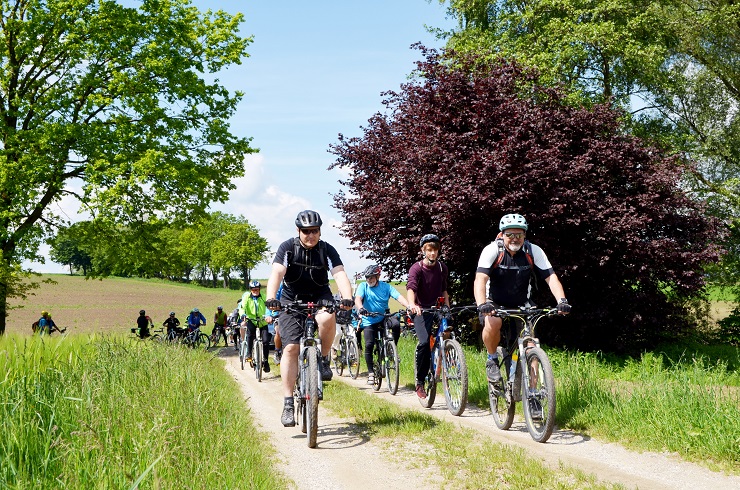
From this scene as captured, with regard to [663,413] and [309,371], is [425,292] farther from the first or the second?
[663,413]

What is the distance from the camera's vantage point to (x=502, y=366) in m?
7.04

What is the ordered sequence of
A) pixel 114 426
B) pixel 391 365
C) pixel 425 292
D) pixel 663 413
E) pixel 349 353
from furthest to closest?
pixel 349 353, pixel 391 365, pixel 425 292, pixel 663 413, pixel 114 426

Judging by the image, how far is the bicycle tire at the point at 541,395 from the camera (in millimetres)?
5930

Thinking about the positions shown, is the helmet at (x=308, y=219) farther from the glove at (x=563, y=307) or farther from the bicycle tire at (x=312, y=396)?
the glove at (x=563, y=307)

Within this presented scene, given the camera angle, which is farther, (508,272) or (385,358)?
(385,358)

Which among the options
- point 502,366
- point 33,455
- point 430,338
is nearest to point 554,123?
point 430,338

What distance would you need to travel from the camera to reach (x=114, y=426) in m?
4.81

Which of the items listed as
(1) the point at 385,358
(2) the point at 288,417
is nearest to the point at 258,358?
(1) the point at 385,358

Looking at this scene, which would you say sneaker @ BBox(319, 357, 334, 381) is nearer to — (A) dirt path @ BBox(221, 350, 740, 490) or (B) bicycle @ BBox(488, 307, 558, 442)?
(A) dirt path @ BBox(221, 350, 740, 490)

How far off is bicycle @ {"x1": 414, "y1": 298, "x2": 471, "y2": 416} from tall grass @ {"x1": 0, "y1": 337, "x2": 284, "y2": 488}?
2492 millimetres

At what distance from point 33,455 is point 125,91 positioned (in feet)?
62.2

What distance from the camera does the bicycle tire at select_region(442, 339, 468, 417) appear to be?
7621 millimetres

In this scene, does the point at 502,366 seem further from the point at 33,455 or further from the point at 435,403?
the point at 33,455

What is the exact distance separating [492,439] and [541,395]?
0.65m
